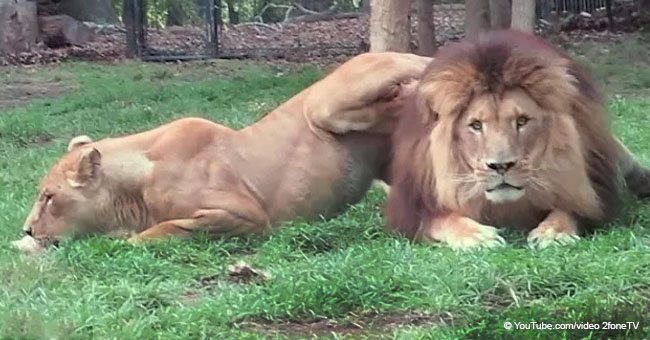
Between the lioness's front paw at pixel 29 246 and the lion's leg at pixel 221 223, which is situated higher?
the lion's leg at pixel 221 223

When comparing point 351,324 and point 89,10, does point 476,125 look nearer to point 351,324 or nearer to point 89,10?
point 351,324

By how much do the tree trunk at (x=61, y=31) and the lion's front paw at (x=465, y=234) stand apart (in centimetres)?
1406

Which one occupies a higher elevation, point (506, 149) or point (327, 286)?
point (506, 149)

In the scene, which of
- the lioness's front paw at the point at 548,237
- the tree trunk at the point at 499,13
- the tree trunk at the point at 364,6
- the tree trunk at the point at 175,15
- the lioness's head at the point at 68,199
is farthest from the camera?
the tree trunk at the point at 175,15

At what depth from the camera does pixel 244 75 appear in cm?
1423

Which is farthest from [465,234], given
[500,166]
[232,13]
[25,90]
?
[232,13]

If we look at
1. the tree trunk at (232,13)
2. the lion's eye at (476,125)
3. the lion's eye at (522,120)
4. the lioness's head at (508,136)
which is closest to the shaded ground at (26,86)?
the tree trunk at (232,13)

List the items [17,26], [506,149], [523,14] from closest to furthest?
[506,149] < [523,14] < [17,26]

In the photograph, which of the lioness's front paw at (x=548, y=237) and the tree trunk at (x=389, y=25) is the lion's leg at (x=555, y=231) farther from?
the tree trunk at (x=389, y=25)

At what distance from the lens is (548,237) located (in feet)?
15.6

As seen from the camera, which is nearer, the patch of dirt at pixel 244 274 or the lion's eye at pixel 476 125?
the patch of dirt at pixel 244 274

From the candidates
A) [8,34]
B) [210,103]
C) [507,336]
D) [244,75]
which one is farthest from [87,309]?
[8,34]

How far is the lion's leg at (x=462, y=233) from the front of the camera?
4.75m

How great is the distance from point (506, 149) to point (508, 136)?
8 cm
